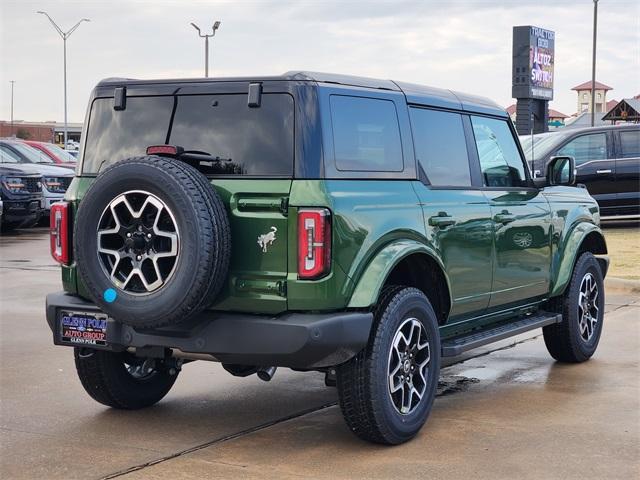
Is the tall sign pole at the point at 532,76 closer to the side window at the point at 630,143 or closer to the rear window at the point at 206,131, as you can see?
the side window at the point at 630,143

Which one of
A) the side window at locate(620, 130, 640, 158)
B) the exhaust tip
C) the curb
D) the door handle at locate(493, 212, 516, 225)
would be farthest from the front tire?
A: the side window at locate(620, 130, 640, 158)

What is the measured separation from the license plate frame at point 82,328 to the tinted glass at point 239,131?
3.26 feet

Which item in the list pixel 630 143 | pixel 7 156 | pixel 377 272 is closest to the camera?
pixel 377 272

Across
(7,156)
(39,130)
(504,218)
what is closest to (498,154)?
(504,218)

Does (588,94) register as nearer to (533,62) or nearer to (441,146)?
(533,62)

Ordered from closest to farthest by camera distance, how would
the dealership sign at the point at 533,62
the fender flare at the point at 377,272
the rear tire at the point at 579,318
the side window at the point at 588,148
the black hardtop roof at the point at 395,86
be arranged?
the fender flare at the point at 377,272 → the black hardtop roof at the point at 395,86 → the rear tire at the point at 579,318 → the side window at the point at 588,148 → the dealership sign at the point at 533,62

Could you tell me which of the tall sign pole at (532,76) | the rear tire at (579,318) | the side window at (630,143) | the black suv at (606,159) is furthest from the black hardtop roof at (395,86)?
the tall sign pole at (532,76)

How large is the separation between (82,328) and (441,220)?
2.08 m

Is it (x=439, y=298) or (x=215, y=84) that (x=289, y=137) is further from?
(x=439, y=298)

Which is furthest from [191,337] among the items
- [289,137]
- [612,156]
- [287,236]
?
[612,156]

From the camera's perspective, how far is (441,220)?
598 cm

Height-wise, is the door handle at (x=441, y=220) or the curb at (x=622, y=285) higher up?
the door handle at (x=441, y=220)

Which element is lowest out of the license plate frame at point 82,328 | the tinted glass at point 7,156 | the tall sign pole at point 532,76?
the license plate frame at point 82,328

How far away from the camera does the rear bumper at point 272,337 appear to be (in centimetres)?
502
